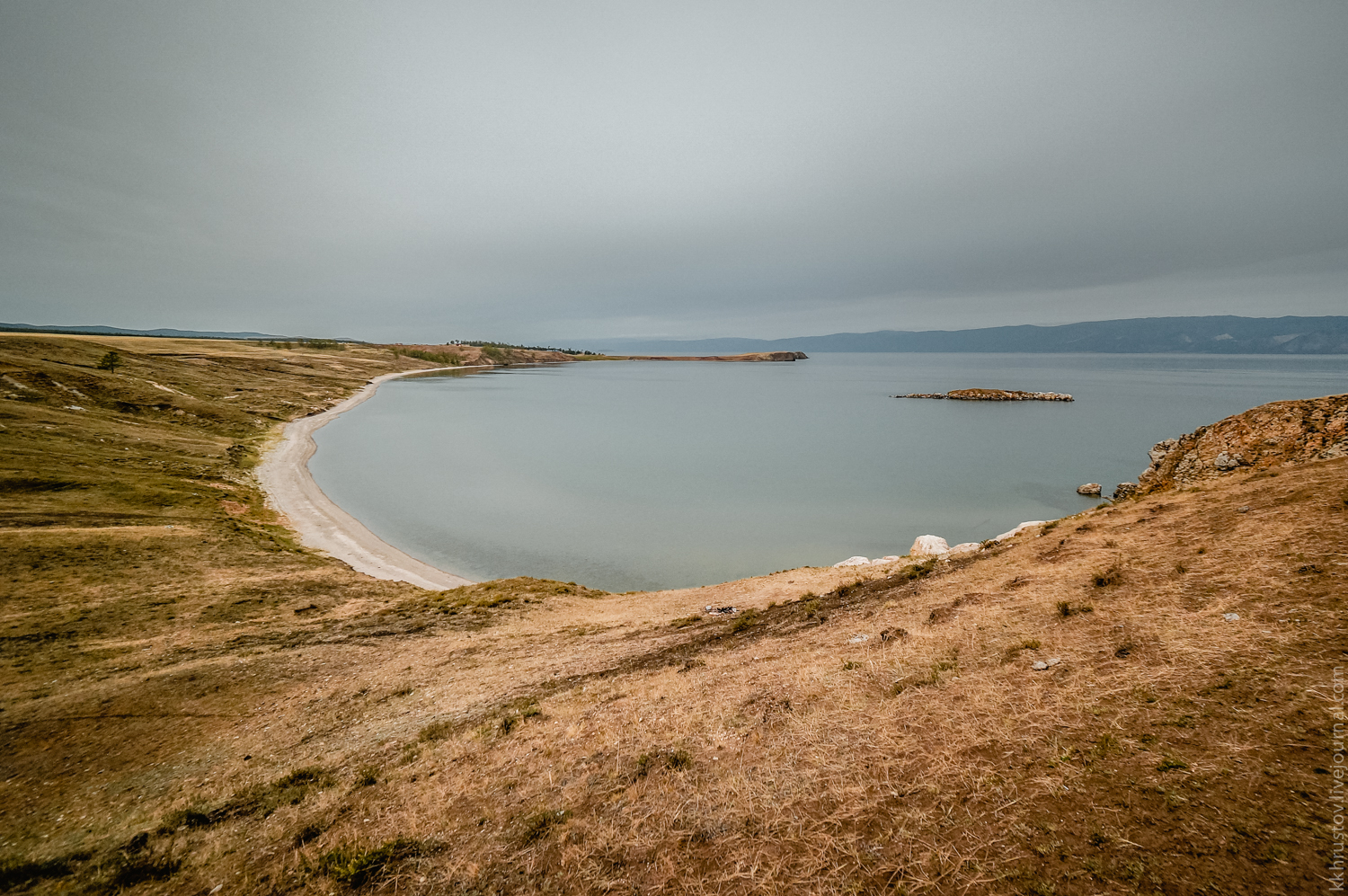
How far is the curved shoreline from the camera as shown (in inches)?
1219

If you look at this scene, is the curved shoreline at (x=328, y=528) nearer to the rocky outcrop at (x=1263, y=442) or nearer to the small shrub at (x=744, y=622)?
the small shrub at (x=744, y=622)

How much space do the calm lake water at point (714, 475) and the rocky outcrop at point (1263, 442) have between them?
613 inches

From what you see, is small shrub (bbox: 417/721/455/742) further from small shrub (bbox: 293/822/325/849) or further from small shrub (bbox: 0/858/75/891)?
small shrub (bbox: 0/858/75/891)

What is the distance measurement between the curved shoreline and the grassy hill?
456 inches

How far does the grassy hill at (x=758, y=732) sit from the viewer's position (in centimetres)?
562

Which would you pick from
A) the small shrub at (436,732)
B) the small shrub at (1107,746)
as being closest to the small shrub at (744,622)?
the small shrub at (436,732)

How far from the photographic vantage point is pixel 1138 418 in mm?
84000

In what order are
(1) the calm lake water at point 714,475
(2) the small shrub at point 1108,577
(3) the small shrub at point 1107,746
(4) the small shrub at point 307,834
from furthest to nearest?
1. (1) the calm lake water at point 714,475
2. (2) the small shrub at point 1108,577
3. (4) the small shrub at point 307,834
4. (3) the small shrub at point 1107,746

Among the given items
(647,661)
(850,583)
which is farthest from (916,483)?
(647,661)

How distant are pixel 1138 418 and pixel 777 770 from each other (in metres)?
109

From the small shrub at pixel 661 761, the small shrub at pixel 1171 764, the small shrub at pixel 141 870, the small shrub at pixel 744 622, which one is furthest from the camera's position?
the small shrub at pixel 744 622

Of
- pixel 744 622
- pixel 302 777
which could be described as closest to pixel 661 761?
pixel 302 777

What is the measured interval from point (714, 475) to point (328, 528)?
36.9 m

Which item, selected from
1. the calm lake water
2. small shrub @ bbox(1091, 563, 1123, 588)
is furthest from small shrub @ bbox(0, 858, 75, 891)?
the calm lake water
